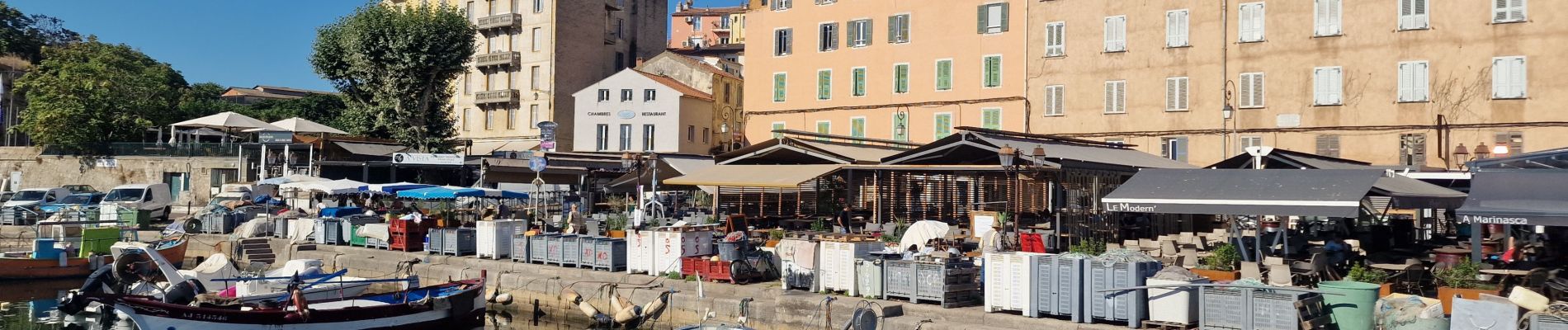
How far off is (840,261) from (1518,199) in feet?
27.8

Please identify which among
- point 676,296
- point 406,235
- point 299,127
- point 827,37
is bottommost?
point 676,296

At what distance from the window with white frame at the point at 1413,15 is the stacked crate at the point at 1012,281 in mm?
20537

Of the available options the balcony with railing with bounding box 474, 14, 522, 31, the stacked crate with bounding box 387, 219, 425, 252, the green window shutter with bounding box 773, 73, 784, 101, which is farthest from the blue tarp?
the balcony with railing with bounding box 474, 14, 522, 31

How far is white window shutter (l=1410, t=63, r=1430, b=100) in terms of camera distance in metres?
29.8

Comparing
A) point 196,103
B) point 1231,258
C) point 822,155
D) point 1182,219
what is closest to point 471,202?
point 822,155

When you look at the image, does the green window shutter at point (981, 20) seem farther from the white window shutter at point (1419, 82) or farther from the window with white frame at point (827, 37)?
the white window shutter at point (1419, 82)

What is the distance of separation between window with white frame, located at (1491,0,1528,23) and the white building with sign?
31331 mm

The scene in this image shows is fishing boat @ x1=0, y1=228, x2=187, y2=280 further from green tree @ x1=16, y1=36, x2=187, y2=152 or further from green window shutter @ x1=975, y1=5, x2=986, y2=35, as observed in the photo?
green tree @ x1=16, y1=36, x2=187, y2=152

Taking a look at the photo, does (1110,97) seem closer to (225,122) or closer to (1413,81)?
(1413,81)

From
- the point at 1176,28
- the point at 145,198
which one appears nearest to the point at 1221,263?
the point at 1176,28

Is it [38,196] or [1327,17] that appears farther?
[38,196]

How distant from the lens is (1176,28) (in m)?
33.5

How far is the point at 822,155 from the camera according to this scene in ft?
87.5

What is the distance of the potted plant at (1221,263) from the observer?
14.9m
